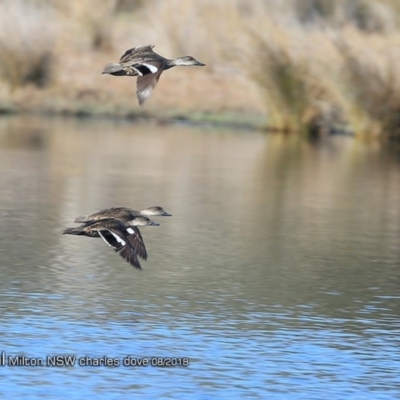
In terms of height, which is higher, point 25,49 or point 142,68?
point 25,49

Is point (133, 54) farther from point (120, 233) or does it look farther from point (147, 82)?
point (120, 233)

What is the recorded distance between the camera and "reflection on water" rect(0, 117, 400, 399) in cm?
801

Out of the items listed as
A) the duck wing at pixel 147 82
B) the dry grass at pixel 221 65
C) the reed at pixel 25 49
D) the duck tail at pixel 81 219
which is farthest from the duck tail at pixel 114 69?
the reed at pixel 25 49

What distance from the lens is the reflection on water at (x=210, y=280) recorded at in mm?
8008

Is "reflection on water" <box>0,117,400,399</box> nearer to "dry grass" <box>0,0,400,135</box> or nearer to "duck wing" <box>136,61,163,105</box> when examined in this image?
"duck wing" <box>136,61,163,105</box>

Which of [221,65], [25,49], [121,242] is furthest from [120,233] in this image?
[221,65]

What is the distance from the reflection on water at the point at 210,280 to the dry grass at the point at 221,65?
638cm

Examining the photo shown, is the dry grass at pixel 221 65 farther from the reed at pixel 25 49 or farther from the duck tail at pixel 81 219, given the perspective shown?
the duck tail at pixel 81 219

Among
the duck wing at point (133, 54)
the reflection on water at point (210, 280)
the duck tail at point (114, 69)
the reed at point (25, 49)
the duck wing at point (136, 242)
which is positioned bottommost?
the reflection on water at point (210, 280)

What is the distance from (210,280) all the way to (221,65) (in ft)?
66.5

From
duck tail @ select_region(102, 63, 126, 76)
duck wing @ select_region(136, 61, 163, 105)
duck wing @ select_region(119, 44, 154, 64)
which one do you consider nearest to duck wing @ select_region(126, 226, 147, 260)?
duck wing @ select_region(136, 61, 163, 105)

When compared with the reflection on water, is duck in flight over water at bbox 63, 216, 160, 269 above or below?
above

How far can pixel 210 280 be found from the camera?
10836 millimetres

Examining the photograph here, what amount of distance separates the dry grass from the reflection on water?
638cm
